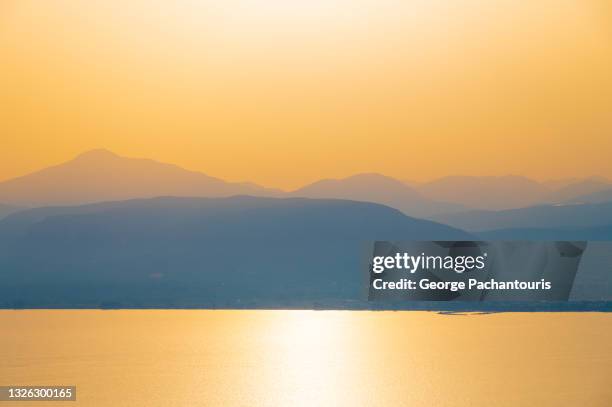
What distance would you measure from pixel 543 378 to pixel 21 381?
1429 cm

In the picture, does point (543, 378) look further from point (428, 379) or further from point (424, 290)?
point (424, 290)

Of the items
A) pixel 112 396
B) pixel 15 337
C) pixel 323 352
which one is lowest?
pixel 112 396

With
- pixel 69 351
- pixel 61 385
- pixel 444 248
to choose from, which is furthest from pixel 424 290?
pixel 61 385

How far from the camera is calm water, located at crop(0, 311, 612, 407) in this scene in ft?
83.5

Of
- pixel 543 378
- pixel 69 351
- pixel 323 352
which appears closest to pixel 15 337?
pixel 69 351

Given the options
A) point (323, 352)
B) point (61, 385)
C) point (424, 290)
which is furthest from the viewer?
point (424, 290)

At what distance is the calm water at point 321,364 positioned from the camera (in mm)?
25438

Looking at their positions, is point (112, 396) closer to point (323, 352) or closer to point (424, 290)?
point (323, 352)

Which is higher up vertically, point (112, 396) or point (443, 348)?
point (443, 348)

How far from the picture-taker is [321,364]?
33.7 m

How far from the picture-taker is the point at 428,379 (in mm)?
29234

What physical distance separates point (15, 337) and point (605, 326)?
94.6ft

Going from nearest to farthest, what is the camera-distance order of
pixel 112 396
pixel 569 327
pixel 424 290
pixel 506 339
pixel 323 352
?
pixel 112 396 → pixel 323 352 → pixel 506 339 → pixel 424 290 → pixel 569 327

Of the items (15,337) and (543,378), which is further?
(15,337)
